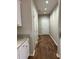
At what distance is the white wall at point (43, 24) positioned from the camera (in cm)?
1367

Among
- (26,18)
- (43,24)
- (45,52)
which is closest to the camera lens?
(26,18)

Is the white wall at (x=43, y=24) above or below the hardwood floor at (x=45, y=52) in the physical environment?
above

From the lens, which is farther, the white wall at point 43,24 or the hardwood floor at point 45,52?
the white wall at point 43,24

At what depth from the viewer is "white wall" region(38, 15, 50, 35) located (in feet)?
44.9

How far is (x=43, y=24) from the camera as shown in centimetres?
1377

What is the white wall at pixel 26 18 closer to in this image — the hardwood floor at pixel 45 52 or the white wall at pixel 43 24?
the hardwood floor at pixel 45 52

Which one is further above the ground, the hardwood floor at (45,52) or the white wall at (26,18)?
the white wall at (26,18)

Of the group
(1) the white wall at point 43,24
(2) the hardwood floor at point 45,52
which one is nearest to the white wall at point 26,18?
(2) the hardwood floor at point 45,52

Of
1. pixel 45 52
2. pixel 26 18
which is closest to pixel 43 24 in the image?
pixel 45 52

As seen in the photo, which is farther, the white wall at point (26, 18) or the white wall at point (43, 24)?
the white wall at point (43, 24)

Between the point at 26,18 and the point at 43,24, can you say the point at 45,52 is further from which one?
the point at 43,24
